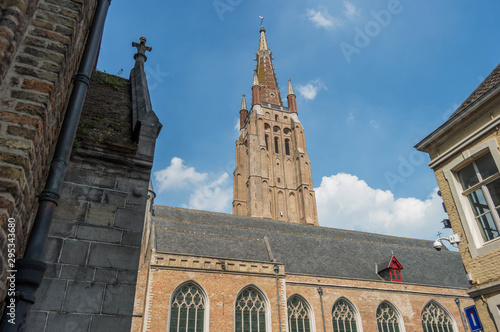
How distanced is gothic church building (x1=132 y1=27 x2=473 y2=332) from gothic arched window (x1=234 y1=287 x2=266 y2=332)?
4cm

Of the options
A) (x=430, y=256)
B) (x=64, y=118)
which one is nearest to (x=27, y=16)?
(x=64, y=118)

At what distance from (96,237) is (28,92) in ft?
7.33

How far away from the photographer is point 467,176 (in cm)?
897

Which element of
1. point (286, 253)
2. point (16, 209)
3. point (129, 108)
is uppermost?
point (286, 253)

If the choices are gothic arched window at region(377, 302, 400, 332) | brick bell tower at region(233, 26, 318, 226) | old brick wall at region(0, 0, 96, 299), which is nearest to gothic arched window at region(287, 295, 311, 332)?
gothic arched window at region(377, 302, 400, 332)

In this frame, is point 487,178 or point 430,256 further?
point 430,256

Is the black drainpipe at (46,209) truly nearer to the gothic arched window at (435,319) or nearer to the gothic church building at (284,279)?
the gothic church building at (284,279)

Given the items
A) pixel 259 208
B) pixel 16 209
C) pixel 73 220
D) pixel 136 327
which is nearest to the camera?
pixel 16 209

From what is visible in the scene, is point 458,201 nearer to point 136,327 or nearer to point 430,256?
point 136,327

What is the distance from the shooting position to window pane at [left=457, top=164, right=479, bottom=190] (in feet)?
28.7

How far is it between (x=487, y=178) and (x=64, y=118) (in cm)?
878

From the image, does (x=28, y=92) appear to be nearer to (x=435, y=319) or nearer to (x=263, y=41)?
(x=435, y=319)

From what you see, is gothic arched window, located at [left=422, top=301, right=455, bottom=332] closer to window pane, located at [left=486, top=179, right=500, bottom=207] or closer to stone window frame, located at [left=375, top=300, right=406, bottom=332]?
stone window frame, located at [left=375, top=300, right=406, bottom=332]

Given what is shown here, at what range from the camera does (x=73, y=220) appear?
14.8 feet
